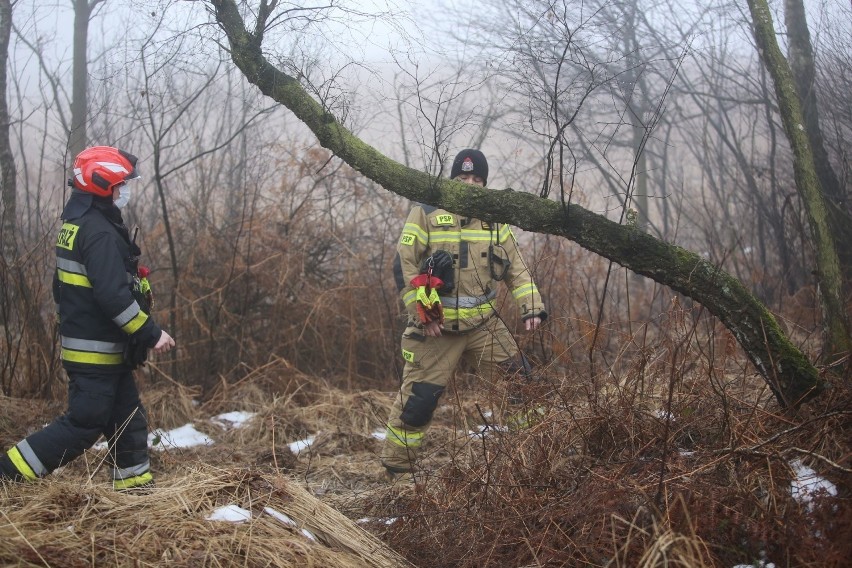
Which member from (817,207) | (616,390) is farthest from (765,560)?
(817,207)

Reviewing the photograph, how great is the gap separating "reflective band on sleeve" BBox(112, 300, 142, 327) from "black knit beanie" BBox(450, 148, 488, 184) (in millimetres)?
2066

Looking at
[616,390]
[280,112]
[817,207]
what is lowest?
[616,390]

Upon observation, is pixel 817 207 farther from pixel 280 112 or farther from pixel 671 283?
pixel 280 112

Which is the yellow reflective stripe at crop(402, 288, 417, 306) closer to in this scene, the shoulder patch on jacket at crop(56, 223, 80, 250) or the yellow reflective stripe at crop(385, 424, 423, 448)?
the yellow reflective stripe at crop(385, 424, 423, 448)

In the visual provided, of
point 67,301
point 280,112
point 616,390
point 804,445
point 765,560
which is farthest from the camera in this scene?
point 280,112

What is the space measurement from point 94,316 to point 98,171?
0.74 metres

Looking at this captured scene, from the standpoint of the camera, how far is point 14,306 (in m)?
6.21

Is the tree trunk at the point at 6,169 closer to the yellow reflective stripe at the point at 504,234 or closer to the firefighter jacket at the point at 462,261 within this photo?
the firefighter jacket at the point at 462,261

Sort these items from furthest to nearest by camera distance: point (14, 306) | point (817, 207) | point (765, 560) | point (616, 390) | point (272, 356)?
point (272, 356)
point (14, 306)
point (817, 207)
point (616, 390)
point (765, 560)

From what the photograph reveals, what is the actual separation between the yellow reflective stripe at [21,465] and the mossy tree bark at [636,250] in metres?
2.12

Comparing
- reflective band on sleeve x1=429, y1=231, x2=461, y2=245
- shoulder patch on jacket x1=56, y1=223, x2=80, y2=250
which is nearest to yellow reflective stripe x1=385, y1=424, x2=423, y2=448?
reflective band on sleeve x1=429, y1=231, x2=461, y2=245

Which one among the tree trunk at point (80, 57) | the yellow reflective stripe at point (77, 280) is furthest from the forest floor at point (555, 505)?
the tree trunk at point (80, 57)

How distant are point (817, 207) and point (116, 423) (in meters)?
4.12

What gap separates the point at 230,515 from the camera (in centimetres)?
304
